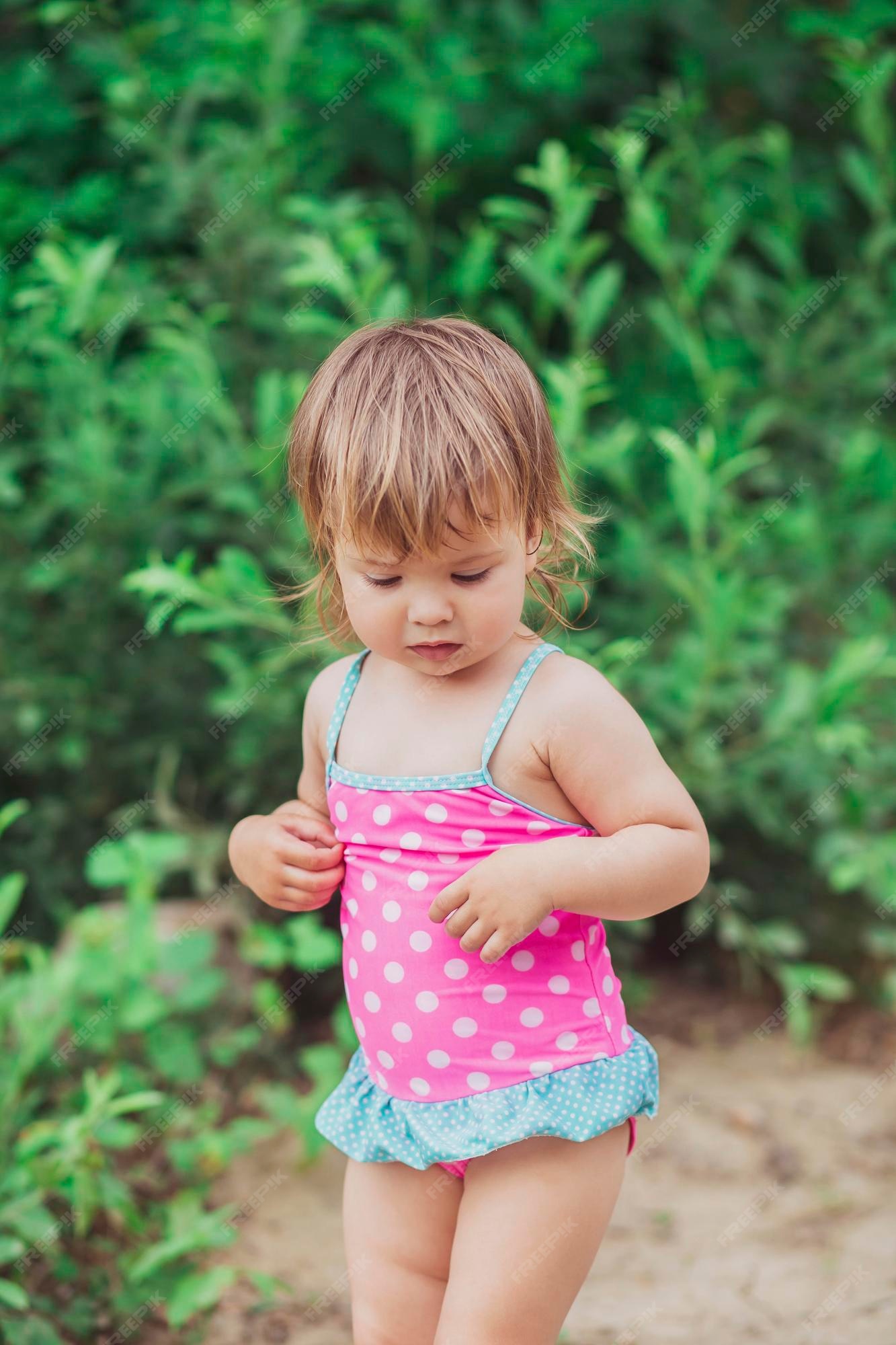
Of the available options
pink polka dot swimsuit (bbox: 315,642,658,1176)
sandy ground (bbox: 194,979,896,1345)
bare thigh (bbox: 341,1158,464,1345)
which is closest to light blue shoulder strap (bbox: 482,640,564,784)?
pink polka dot swimsuit (bbox: 315,642,658,1176)

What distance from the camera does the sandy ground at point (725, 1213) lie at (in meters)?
2.24

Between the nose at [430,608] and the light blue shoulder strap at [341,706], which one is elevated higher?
the nose at [430,608]

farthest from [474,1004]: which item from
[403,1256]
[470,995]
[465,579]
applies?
[465,579]

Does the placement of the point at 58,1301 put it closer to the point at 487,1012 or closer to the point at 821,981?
the point at 487,1012

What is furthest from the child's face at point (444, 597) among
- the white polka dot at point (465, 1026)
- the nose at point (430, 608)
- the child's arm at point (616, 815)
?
the white polka dot at point (465, 1026)

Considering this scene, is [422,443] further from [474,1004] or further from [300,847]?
[474,1004]

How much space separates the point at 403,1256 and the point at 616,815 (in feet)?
2.12

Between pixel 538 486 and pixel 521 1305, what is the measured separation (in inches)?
36.8

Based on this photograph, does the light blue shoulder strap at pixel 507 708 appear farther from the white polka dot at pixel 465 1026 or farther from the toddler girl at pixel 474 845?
the white polka dot at pixel 465 1026

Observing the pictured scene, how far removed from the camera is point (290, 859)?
5.24 feet

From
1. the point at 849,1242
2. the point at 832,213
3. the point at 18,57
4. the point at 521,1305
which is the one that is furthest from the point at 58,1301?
the point at 832,213

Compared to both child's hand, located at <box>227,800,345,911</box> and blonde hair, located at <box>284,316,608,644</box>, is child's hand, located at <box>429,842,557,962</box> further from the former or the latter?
blonde hair, located at <box>284,316,608,644</box>

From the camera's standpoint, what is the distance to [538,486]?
1487 millimetres

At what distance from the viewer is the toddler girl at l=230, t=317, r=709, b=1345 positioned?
1383 millimetres
